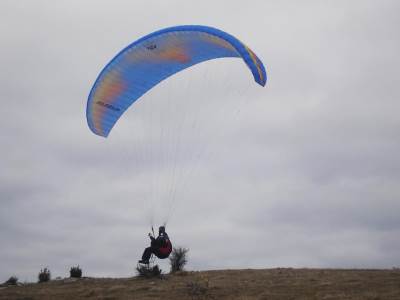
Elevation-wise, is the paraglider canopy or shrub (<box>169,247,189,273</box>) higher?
the paraglider canopy

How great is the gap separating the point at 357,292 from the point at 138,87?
11728 mm

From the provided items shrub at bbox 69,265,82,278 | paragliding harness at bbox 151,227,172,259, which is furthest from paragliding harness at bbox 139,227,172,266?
shrub at bbox 69,265,82,278

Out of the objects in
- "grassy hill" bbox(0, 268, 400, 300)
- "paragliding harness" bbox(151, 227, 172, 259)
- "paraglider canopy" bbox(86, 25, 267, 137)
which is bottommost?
"grassy hill" bbox(0, 268, 400, 300)

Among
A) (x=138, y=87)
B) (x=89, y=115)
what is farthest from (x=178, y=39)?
(x=89, y=115)

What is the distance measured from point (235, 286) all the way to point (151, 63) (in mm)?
10511

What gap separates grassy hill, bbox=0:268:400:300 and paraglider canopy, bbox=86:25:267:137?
25.0ft

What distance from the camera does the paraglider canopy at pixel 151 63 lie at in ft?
60.7

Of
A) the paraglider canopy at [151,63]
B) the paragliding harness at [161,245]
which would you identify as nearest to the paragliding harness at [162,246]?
the paragliding harness at [161,245]

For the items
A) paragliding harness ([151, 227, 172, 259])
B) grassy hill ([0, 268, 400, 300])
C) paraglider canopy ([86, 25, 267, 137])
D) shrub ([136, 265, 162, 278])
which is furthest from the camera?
shrub ([136, 265, 162, 278])

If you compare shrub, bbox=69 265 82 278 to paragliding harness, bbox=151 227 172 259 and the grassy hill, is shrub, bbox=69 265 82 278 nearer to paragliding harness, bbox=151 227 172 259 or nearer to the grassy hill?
the grassy hill

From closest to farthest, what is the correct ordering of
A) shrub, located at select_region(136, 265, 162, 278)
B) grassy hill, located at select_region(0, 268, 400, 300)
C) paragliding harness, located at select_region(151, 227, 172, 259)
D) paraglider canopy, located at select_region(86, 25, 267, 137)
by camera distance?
1. paraglider canopy, located at select_region(86, 25, 267, 137)
2. paragliding harness, located at select_region(151, 227, 172, 259)
3. grassy hill, located at select_region(0, 268, 400, 300)
4. shrub, located at select_region(136, 265, 162, 278)

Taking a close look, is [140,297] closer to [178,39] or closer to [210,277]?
[210,277]

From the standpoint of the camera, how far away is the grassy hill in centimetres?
2067

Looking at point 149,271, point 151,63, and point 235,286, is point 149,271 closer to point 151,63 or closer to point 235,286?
point 235,286
